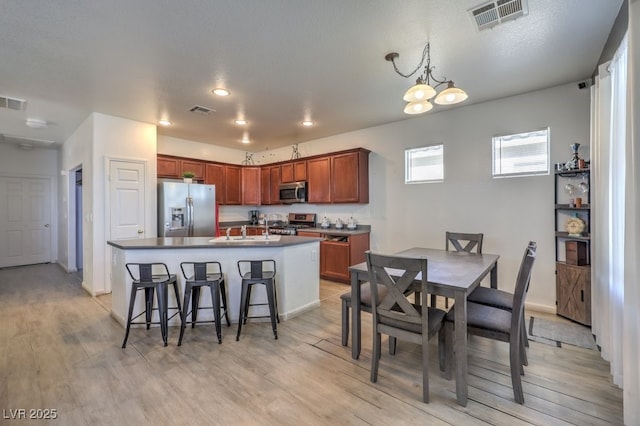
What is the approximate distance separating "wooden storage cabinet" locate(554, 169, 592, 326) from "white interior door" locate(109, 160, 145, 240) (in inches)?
229

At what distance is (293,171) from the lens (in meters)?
6.02

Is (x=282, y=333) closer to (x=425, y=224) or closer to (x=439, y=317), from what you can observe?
(x=439, y=317)

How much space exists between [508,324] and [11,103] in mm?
5951

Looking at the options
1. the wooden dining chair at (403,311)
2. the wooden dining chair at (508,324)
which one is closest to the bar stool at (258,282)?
the wooden dining chair at (403,311)

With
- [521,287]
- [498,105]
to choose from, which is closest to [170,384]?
[521,287]

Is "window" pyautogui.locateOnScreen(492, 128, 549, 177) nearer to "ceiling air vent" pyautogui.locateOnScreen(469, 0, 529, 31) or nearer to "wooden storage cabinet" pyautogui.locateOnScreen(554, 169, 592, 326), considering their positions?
"wooden storage cabinet" pyautogui.locateOnScreen(554, 169, 592, 326)

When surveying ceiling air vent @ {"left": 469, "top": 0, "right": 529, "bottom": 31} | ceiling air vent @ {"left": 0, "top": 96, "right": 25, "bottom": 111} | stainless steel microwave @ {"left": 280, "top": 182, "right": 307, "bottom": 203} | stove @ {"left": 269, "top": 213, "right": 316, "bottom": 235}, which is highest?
ceiling air vent @ {"left": 469, "top": 0, "right": 529, "bottom": 31}

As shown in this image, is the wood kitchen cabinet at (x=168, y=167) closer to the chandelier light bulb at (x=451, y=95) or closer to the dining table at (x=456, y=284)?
the dining table at (x=456, y=284)

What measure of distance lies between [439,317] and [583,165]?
2.57 m

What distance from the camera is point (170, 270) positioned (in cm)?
318

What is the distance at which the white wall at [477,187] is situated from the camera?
11.5 feet

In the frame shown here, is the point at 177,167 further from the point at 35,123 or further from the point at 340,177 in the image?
the point at 340,177

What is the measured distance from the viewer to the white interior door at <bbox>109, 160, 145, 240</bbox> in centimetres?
440

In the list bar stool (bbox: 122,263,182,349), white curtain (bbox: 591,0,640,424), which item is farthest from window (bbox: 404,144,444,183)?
bar stool (bbox: 122,263,182,349)
